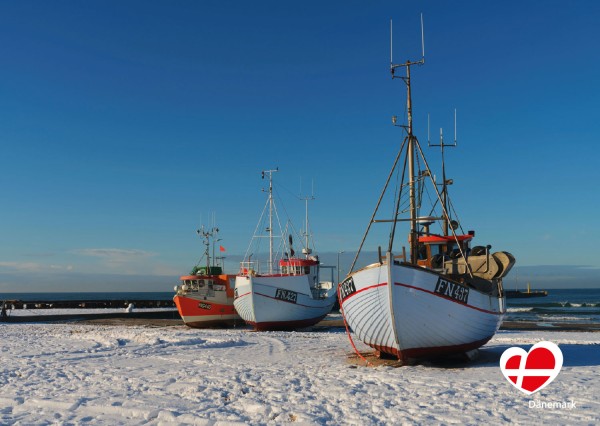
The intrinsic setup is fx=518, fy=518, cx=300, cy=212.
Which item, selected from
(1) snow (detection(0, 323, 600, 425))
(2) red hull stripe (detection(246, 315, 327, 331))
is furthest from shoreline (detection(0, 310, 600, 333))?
(1) snow (detection(0, 323, 600, 425))

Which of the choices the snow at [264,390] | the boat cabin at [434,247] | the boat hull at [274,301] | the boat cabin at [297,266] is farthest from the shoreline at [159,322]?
the snow at [264,390]

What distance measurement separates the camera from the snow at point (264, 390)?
30.2 ft

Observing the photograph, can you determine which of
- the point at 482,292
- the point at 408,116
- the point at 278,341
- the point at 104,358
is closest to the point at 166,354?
the point at 104,358

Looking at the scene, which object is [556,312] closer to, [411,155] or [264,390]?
[411,155]

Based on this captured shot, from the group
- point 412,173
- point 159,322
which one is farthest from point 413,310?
point 159,322

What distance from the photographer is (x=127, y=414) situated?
943 centimetres

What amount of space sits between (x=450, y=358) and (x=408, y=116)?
26.7ft

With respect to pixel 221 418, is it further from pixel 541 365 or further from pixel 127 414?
pixel 541 365

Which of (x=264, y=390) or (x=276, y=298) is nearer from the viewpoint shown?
(x=264, y=390)

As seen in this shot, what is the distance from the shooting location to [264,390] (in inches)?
451

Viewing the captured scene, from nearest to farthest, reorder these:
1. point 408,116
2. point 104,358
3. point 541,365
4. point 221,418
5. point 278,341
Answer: point 221,418
point 541,365
point 104,358
point 408,116
point 278,341

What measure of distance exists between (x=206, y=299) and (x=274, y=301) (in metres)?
5.93

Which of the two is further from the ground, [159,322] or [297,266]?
[297,266]

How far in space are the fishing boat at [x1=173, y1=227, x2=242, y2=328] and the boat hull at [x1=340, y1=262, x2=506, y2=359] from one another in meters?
19.0
